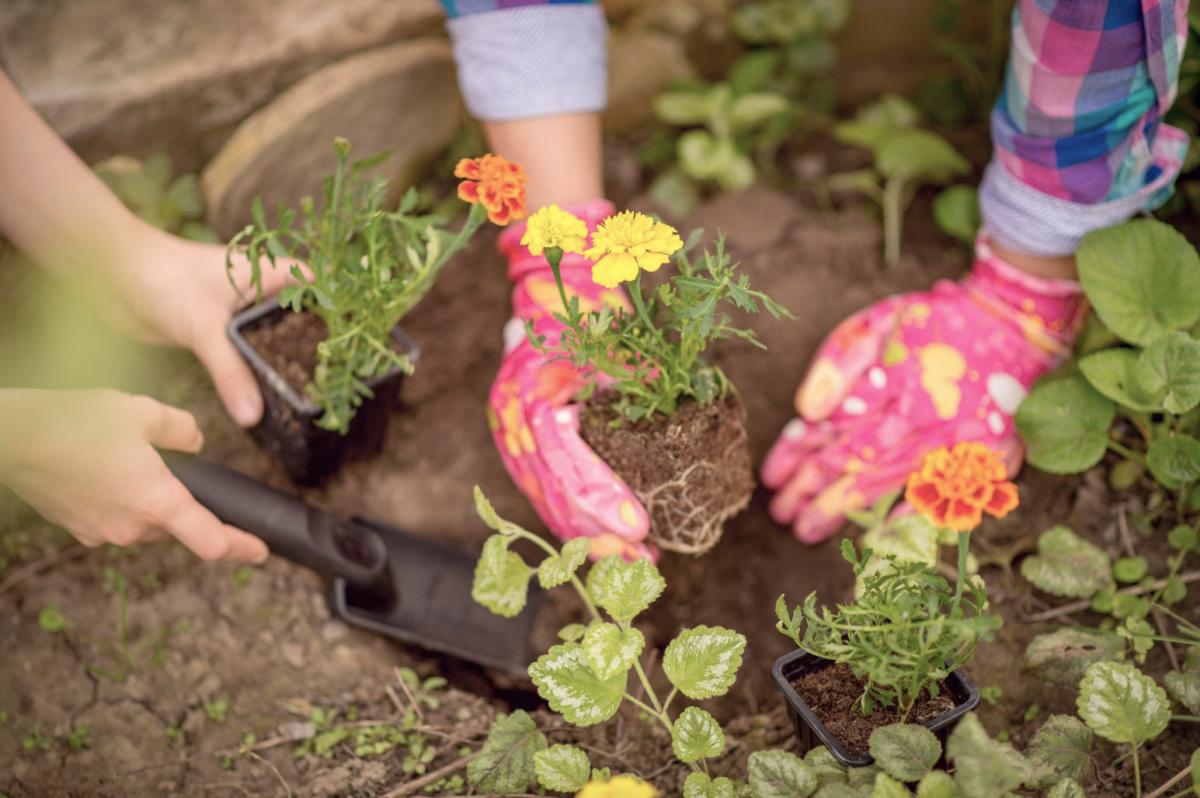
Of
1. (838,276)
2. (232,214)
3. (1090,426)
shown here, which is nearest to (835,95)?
(838,276)

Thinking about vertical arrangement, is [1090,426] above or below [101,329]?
below

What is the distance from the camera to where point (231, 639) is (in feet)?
4.18

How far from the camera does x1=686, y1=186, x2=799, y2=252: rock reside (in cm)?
160

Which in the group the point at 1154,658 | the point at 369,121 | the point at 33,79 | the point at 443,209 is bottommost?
the point at 1154,658

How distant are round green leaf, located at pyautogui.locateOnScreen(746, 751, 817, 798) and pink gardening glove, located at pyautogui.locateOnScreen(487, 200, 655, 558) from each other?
0.28m

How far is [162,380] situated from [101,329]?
13cm

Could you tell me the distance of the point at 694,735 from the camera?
0.97m

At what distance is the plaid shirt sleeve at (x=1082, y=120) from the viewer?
1.11 meters

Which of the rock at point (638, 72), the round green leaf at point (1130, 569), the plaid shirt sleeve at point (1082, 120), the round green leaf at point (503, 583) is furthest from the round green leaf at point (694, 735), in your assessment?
the rock at point (638, 72)

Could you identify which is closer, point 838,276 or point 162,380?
point 162,380

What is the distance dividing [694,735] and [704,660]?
0.07 meters

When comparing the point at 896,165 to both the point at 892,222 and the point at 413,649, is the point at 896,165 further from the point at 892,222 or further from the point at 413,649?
the point at 413,649

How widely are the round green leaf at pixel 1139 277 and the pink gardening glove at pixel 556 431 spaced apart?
56 cm

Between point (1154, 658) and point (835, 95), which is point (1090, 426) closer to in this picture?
point (1154, 658)
